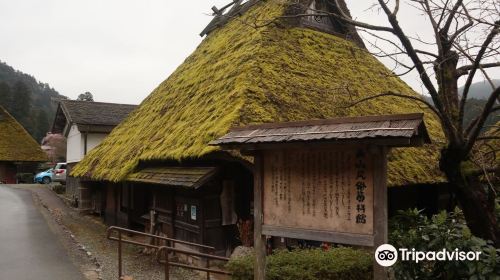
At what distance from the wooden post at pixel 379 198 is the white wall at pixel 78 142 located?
19430mm

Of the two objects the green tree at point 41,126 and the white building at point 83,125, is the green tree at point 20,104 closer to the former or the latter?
the green tree at point 41,126

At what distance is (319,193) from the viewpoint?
4301mm

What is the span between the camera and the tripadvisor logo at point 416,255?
12.7 ft

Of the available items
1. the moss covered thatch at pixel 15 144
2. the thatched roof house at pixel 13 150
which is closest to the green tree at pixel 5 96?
the moss covered thatch at pixel 15 144

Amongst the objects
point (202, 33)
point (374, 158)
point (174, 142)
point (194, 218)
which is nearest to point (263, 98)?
point (174, 142)

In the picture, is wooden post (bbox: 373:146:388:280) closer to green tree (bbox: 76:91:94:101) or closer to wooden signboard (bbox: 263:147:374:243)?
wooden signboard (bbox: 263:147:374:243)

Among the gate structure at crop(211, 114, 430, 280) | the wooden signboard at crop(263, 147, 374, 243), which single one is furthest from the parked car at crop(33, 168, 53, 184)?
the wooden signboard at crop(263, 147, 374, 243)

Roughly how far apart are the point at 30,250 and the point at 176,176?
5.35 meters

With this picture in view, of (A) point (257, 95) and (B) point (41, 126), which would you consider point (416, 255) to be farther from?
(B) point (41, 126)

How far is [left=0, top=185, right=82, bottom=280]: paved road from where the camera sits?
8.63m

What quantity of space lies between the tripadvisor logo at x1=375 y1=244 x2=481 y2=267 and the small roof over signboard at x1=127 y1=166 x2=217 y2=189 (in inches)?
Answer: 159

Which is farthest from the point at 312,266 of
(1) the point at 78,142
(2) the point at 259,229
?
(1) the point at 78,142

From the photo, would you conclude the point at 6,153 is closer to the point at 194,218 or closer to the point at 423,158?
the point at 194,218

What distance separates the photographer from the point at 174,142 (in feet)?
29.8
